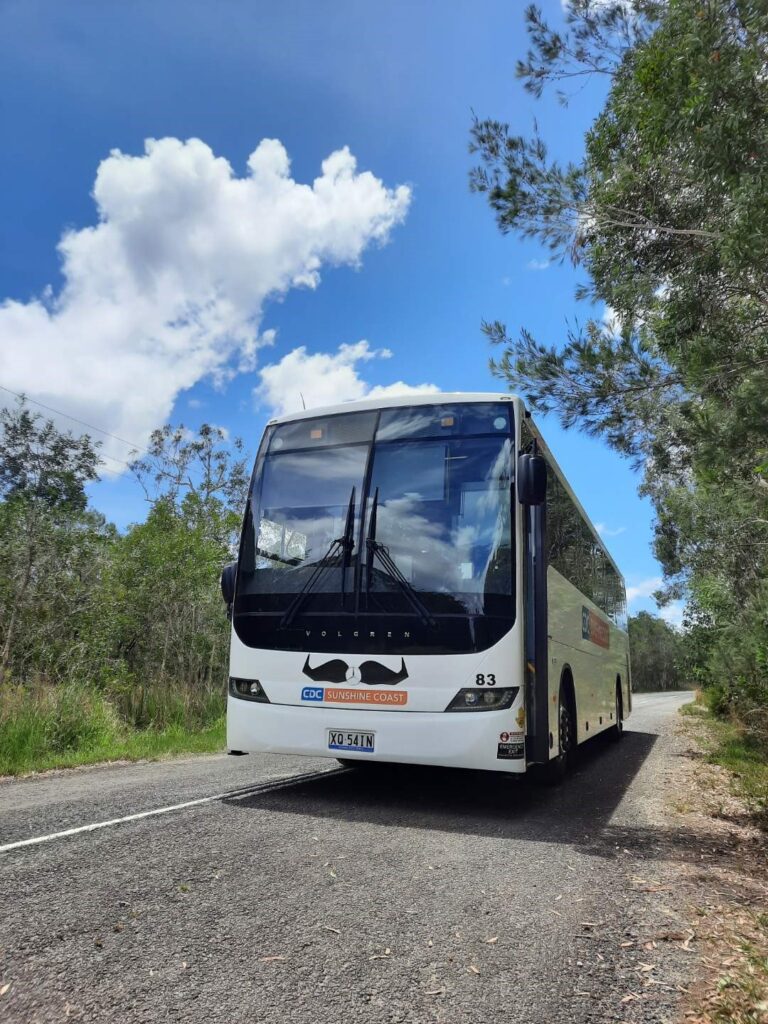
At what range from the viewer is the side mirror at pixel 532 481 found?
19.6 feet

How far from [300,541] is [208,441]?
2973 cm

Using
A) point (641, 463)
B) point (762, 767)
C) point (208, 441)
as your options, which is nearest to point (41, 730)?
point (641, 463)

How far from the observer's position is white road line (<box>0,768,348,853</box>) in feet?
15.0

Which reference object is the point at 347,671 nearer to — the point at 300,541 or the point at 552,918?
the point at 300,541

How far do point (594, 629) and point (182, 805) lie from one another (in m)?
6.58

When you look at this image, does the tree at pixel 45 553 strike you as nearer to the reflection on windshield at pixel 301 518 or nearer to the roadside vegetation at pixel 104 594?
the roadside vegetation at pixel 104 594

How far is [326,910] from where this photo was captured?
11.4ft

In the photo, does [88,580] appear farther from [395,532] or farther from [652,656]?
[652,656]

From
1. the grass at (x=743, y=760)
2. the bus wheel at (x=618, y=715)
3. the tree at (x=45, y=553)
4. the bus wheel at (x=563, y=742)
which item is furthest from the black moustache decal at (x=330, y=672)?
the tree at (x=45, y=553)

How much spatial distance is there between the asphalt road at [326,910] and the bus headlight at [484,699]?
0.92 m

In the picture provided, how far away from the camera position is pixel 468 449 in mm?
6430

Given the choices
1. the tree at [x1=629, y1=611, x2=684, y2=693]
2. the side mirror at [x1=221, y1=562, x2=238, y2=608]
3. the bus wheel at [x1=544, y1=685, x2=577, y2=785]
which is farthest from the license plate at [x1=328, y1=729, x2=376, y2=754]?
the tree at [x1=629, y1=611, x2=684, y2=693]

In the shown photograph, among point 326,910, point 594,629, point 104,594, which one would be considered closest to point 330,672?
point 326,910

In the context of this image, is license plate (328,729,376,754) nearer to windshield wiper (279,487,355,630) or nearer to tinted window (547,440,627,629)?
windshield wiper (279,487,355,630)
